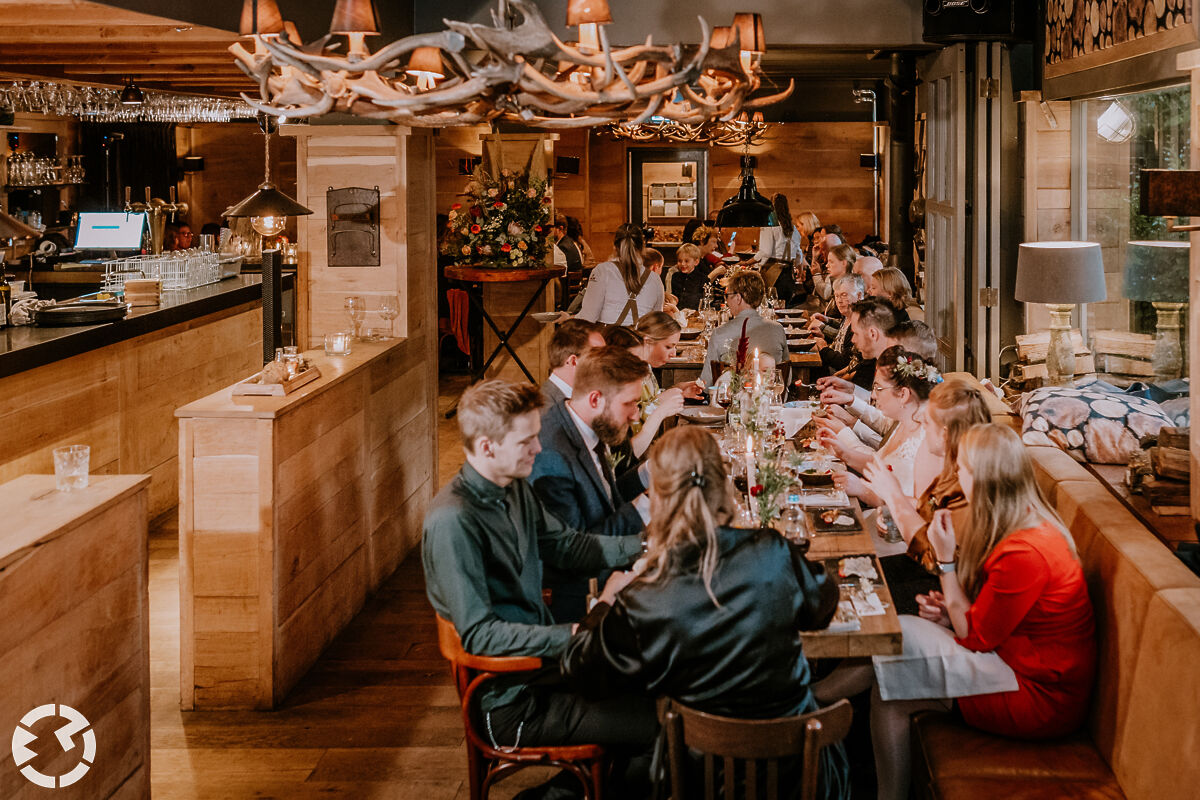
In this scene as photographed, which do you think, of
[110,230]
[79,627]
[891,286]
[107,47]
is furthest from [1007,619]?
[110,230]

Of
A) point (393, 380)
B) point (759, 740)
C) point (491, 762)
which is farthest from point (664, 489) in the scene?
point (393, 380)

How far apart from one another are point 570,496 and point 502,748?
3.46 feet

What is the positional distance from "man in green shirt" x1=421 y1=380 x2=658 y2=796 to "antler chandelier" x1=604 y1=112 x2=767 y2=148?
10.6m

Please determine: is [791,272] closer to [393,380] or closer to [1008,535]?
[393,380]

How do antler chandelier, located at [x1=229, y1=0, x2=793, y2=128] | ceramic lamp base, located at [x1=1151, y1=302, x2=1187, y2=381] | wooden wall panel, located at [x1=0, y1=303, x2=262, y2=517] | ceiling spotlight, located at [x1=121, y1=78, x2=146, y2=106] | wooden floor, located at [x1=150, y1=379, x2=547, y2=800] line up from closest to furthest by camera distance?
antler chandelier, located at [x1=229, y1=0, x2=793, y2=128]
wooden floor, located at [x1=150, y1=379, x2=547, y2=800]
ceramic lamp base, located at [x1=1151, y1=302, x2=1187, y2=381]
wooden wall panel, located at [x1=0, y1=303, x2=262, y2=517]
ceiling spotlight, located at [x1=121, y1=78, x2=146, y2=106]

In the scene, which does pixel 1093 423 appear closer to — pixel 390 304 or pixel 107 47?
pixel 390 304

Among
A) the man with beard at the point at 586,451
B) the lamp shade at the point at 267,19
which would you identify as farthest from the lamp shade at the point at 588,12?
the man with beard at the point at 586,451

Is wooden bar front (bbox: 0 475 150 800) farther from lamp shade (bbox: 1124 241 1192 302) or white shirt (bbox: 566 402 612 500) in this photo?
lamp shade (bbox: 1124 241 1192 302)

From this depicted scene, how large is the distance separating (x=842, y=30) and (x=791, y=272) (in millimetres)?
5255

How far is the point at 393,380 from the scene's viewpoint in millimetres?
6172

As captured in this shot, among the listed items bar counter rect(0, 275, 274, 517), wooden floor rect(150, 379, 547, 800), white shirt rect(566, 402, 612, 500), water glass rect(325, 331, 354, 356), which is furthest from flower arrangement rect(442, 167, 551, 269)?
white shirt rect(566, 402, 612, 500)

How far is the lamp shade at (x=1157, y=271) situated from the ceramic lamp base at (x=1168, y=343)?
0.18ft

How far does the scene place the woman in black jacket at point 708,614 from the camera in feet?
8.50

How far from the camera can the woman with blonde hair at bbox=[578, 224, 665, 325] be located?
28.6 ft
